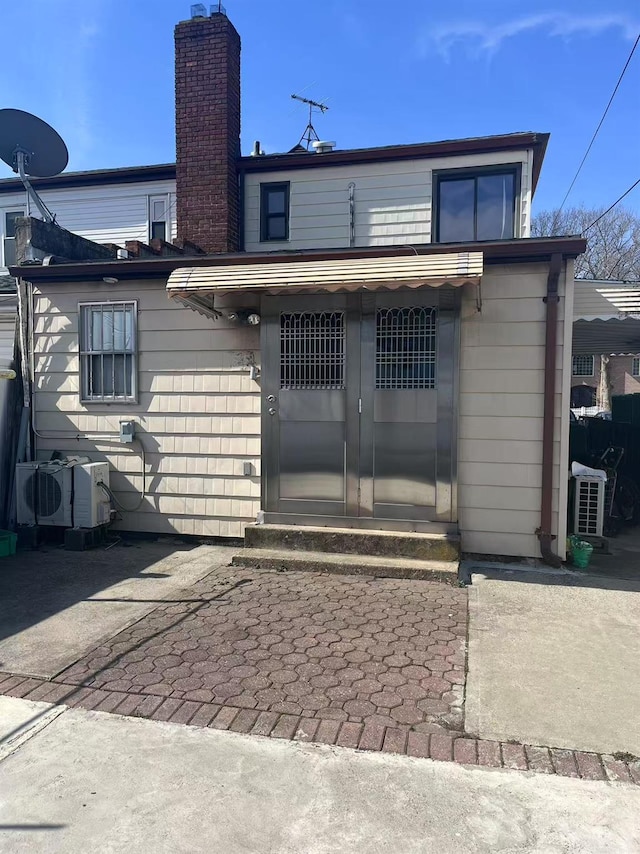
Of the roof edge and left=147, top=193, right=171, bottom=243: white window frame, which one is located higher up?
left=147, top=193, right=171, bottom=243: white window frame

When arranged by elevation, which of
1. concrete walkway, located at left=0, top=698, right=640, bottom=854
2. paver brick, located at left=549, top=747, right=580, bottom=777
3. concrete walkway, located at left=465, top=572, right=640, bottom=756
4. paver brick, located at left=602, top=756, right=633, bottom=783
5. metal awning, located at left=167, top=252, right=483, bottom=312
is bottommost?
concrete walkway, located at left=0, top=698, right=640, bottom=854

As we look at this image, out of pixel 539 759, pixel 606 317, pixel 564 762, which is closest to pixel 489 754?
pixel 539 759

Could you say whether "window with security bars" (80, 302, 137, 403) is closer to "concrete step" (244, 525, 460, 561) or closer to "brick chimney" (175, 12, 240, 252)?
"concrete step" (244, 525, 460, 561)

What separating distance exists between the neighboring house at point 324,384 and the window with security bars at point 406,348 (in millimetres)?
14

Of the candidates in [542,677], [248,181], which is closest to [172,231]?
[248,181]

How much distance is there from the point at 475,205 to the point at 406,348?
4.82 m

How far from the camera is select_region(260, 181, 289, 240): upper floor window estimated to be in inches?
395

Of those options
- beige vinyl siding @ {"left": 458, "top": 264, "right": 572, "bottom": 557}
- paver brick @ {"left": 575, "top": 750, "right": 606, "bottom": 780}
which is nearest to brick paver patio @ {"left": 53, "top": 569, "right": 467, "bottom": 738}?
paver brick @ {"left": 575, "top": 750, "right": 606, "bottom": 780}

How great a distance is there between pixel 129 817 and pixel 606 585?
14.8 ft

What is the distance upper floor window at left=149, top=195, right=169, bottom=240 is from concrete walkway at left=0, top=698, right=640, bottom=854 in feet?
34.6

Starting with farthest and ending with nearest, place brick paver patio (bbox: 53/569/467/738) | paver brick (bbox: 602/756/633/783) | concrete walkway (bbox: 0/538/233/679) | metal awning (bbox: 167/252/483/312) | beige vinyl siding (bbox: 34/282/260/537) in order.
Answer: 1. beige vinyl siding (bbox: 34/282/260/537)
2. metal awning (bbox: 167/252/483/312)
3. concrete walkway (bbox: 0/538/233/679)
4. brick paver patio (bbox: 53/569/467/738)
5. paver brick (bbox: 602/756/633/783)

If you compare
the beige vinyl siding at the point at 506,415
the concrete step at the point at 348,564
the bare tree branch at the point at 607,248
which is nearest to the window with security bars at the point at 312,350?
the beige vinyl siding at the point at 506,415

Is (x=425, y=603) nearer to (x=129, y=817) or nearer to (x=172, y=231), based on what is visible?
(x=129, y=817)

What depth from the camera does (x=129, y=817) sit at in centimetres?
238
